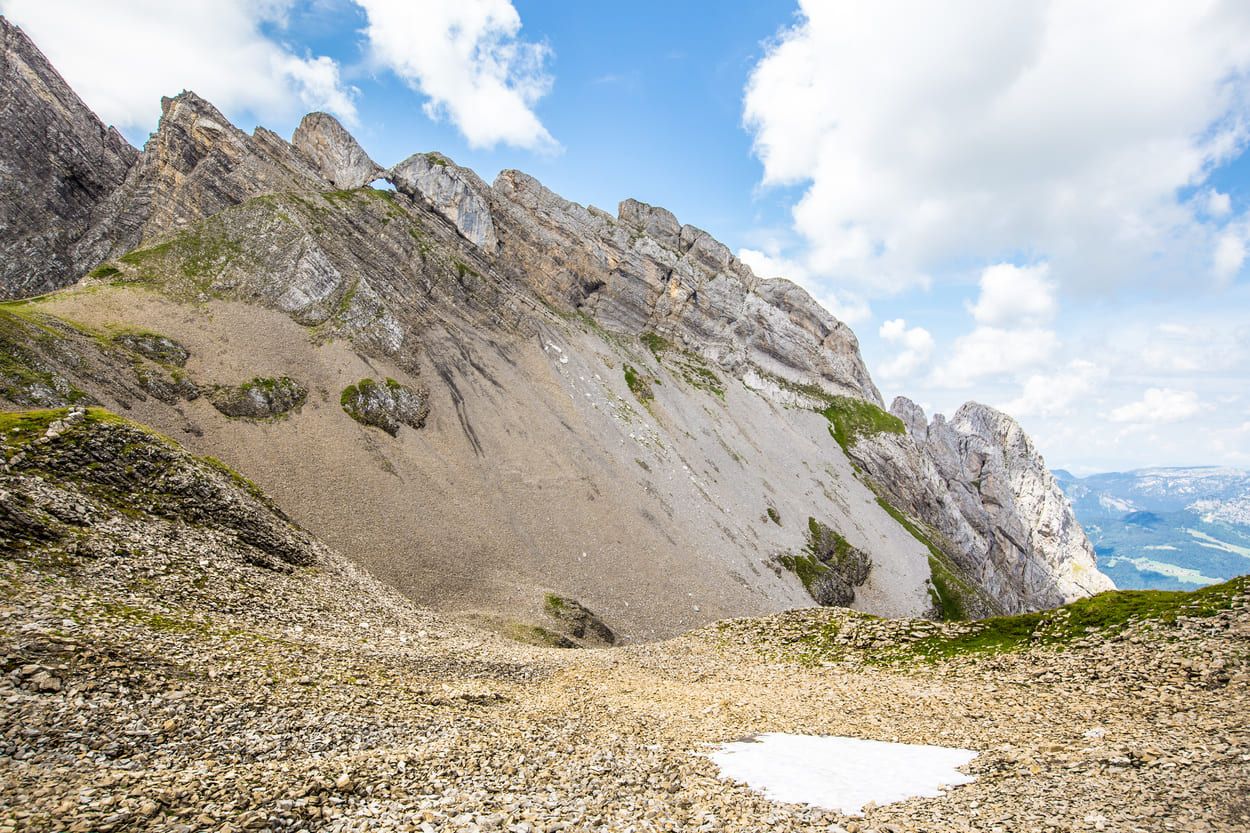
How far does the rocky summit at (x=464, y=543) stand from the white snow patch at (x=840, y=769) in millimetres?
822

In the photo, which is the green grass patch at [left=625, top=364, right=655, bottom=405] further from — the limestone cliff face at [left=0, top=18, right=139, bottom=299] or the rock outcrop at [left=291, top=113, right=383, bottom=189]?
the limestone cliff face at [left=0, top=18, right=139, bottom=299]

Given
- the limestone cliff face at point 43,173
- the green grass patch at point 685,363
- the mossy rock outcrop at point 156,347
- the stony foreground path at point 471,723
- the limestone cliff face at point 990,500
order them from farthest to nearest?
the limestone cliff face at point 990,500 < the green grass patch at point 685,363 < the limestone cliff face at point 43,173 < the mossy rock outcrop at point 156,347 < the stony foreground path at point 471,723

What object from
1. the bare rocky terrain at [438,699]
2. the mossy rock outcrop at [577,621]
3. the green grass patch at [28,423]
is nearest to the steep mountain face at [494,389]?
the mossy rock outcrop at [577,621]

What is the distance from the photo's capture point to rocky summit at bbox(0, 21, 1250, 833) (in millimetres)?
13633

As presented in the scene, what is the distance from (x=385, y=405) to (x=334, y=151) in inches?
2547

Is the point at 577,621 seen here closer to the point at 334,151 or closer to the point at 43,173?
the point at 334,151

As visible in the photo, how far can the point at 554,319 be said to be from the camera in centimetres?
10162

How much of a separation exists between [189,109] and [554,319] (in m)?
60.7

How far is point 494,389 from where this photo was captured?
3081 inches

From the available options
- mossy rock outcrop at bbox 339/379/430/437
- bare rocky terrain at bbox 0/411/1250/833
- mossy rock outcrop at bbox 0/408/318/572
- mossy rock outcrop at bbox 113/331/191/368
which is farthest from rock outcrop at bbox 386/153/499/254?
bare rocky terrain at bbox 0/411/1250/833

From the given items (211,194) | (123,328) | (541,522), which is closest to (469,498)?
(541,522)

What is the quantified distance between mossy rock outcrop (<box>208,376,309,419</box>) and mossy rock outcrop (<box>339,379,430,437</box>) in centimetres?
474

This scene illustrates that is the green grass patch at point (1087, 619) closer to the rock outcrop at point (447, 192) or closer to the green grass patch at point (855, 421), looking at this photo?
the rock outcrop at point (447, 192)

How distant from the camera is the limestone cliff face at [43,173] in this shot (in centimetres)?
7700
